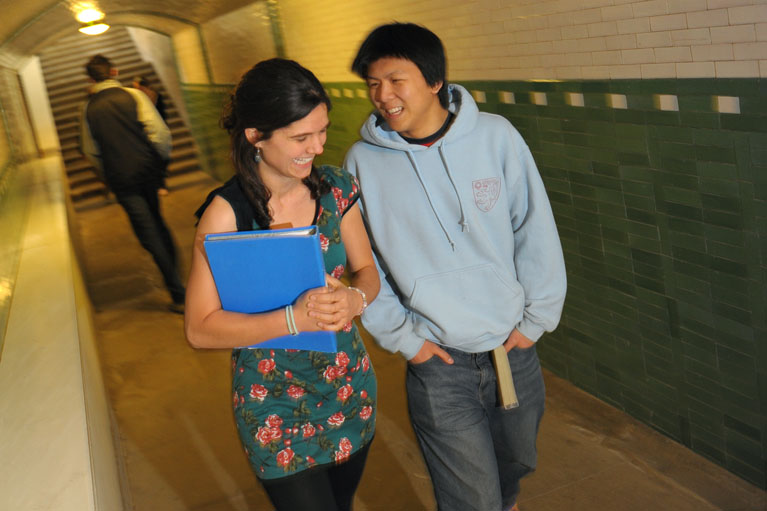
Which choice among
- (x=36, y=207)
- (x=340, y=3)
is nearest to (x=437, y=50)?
(x=340, y=3)

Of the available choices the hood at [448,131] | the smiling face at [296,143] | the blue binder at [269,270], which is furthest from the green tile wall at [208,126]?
the blue binder at [269,270]

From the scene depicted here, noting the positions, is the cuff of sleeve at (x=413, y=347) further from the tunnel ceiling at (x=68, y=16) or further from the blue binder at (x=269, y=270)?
the tunnel ceiling at (x=68, y=16)

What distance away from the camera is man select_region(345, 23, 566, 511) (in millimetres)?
2363

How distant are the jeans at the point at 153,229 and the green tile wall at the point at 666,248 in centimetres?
351

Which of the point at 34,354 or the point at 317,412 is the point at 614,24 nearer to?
the point at 317,412

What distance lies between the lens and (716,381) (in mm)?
3244

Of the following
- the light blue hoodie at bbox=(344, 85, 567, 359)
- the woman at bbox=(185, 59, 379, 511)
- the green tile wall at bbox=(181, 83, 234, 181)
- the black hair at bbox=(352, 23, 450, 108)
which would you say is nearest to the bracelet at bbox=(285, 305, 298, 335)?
the woman at bbox=(185, 59, 379, 511)

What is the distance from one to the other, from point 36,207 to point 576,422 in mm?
4876

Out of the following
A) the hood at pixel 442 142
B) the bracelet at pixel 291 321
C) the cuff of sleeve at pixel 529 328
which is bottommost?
the cuff of sleeve at pixel 529 328

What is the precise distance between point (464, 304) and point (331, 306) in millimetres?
553

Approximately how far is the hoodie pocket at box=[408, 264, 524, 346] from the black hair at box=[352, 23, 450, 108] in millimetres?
579

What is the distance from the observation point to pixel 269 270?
1.97 metres

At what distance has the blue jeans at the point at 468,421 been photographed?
244 centimetres

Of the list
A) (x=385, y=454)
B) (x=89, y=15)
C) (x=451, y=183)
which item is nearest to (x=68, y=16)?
(x=89, y=15)
